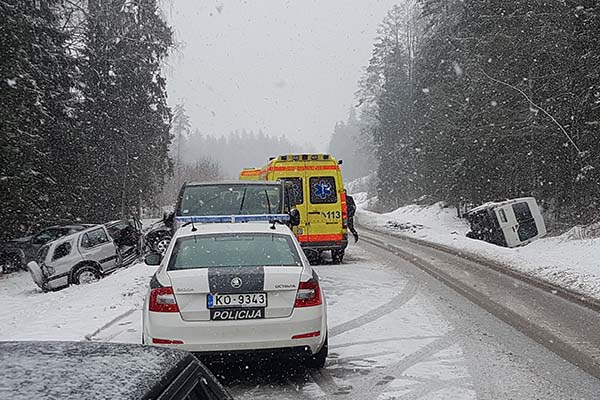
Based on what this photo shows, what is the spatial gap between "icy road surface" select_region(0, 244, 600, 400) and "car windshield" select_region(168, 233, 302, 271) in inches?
48.1

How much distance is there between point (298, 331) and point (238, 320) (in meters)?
0.59

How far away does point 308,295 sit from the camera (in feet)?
20.2

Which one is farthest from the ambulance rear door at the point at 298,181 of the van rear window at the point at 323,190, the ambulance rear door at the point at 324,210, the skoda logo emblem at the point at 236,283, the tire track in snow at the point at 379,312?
the skoda logo emblem at the point at 236,283

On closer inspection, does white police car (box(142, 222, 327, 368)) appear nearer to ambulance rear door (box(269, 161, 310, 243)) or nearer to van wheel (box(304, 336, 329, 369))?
van wheel (box(304, 336, 329, 369))

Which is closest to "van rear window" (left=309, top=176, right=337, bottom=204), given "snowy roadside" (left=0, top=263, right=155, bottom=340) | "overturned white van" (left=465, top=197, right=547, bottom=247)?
"snowy roadside" (left=0, top=263, right=155, bottom=340)

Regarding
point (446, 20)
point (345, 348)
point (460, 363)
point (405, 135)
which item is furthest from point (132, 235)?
point (405, 135)

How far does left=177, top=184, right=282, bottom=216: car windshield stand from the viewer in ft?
38.1

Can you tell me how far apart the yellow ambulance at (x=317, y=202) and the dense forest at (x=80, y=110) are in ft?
29.7

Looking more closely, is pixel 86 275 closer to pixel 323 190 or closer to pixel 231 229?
pixel 323 190

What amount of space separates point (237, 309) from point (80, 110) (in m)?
27.2

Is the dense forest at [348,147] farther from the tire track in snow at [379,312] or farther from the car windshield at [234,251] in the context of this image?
the car windshield at [234,251]

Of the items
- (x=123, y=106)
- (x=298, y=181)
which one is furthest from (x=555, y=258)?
(x=123, y=106)

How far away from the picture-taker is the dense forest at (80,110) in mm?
20469

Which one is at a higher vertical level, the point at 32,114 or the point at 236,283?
the point at 32,114
